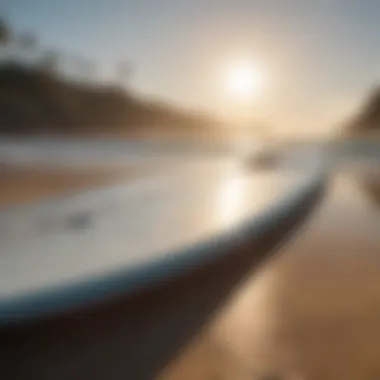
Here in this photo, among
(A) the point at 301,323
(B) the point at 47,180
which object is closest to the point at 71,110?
(B) the point at 47,180

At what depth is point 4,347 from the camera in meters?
1.13

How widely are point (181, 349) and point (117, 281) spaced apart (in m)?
0.23

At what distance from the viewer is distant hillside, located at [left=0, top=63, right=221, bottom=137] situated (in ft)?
16.6

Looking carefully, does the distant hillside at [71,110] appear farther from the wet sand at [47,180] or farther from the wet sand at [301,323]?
the wet sand at [301,323]

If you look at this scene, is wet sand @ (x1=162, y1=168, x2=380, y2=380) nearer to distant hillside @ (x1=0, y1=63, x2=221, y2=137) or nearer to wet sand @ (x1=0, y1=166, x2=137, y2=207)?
wet sand @ (x1=0, y1=166, x2=137, y2=207)

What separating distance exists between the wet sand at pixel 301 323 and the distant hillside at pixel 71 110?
3290 mm

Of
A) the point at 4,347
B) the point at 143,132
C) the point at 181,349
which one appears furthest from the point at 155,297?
the point at 143,132

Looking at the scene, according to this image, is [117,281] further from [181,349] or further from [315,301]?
[315,301]

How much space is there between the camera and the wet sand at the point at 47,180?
114 inches

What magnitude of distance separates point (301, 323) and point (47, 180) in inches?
97.0

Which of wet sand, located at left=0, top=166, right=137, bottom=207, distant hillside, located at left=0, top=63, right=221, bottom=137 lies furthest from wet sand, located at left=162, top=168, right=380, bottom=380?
distant hillside, located at left=0, top=63, right=221, bottom=137

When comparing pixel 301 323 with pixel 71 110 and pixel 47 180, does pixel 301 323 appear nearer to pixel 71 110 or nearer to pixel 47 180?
pixel 47 180

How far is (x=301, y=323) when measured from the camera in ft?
4.35

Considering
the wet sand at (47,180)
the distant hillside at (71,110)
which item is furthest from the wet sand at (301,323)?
the distant hillside at (71,110)
